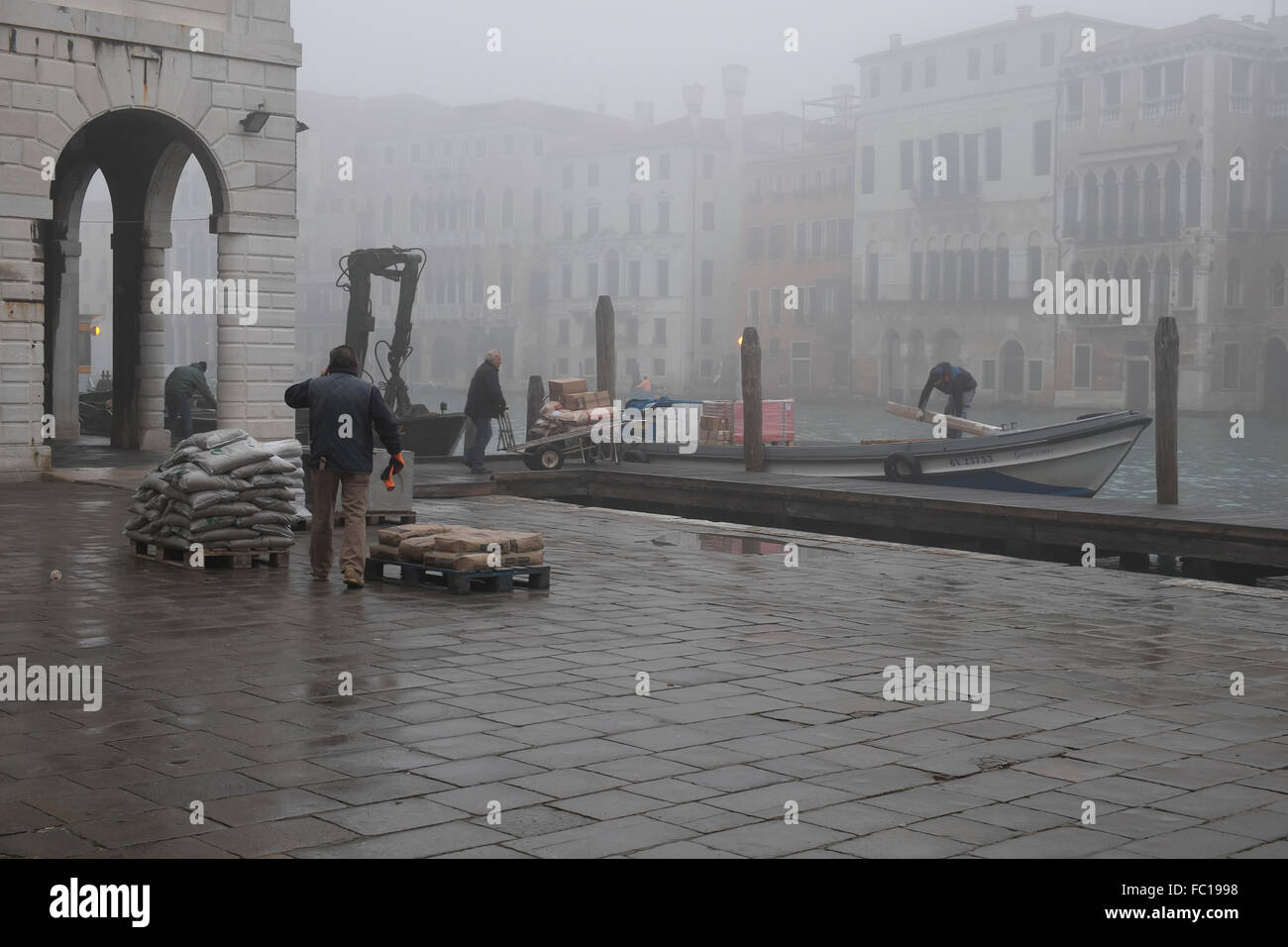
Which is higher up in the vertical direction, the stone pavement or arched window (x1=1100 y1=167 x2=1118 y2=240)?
arched window (x1=1100 y1=167 x2=1118 y2=240)

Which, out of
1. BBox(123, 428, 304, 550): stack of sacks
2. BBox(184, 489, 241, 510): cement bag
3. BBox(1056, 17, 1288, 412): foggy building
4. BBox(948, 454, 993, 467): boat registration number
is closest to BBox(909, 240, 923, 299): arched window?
BBox(1056, 17, 1288, 412): foggy building

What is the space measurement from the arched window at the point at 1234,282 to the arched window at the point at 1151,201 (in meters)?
3.05

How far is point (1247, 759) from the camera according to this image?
5941 mm

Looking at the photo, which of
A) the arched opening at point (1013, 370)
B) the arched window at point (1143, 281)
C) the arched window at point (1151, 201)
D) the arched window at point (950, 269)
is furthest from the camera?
the arched window at point (950, 269)

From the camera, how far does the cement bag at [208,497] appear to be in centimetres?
1098

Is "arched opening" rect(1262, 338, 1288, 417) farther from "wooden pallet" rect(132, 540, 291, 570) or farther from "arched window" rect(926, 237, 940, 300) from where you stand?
"wooden pallet" rect(132, 540, 291, 570)

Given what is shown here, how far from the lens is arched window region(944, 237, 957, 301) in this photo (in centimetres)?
6662

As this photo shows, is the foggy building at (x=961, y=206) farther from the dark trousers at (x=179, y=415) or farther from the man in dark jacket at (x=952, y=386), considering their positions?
the dark trousers at (x=179, y=415)

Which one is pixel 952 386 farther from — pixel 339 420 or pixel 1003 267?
pixel 1003 267

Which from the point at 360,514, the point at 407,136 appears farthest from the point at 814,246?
the point at 360,514

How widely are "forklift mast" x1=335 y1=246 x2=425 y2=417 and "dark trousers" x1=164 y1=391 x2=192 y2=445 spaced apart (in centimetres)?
266

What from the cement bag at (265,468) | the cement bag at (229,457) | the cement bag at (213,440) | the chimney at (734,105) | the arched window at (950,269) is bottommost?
the cement bag at (265,468)

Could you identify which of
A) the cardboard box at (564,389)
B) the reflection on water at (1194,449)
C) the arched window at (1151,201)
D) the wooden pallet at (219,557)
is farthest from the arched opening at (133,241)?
the arched window at (1151,201)
